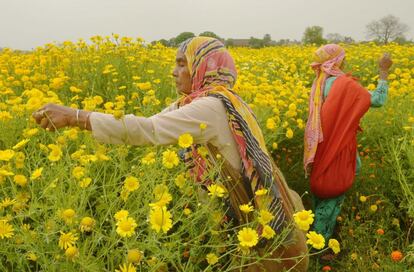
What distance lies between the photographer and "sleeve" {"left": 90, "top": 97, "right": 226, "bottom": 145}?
165 centimetres

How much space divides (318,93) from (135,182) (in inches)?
76.8

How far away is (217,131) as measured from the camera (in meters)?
1.92

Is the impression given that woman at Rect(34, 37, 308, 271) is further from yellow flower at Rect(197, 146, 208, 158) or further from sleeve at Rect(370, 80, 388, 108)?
sleeve at Rect(370, 80, 388, 108)

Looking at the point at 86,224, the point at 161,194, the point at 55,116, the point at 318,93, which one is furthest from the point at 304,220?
the point at 318,93

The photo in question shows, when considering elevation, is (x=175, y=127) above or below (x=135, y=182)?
above

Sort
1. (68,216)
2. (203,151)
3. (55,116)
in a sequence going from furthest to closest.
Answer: (203,151), (55,116), (68,216)

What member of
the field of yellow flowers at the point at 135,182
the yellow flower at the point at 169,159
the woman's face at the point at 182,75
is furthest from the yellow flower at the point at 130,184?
the woman's face at the point at 182,75

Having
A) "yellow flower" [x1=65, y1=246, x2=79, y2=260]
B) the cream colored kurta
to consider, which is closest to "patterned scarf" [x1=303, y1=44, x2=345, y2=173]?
the cream colored kurta

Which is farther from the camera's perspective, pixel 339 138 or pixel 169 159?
pixel 339 138

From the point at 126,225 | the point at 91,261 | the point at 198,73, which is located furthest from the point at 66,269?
the point at 198,73

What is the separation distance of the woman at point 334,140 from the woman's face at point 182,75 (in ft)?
3.93

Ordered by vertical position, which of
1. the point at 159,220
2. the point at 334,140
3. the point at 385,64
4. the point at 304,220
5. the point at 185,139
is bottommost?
the point at 334,140

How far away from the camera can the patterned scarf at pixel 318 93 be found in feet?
9.90

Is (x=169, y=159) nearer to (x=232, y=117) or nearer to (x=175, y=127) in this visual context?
(x=175, y=127)
